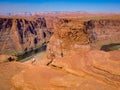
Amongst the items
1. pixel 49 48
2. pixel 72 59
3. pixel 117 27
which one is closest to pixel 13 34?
pixel 49 48

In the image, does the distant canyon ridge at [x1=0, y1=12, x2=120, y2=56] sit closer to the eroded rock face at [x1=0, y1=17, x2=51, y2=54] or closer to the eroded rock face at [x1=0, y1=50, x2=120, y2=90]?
the eroded rock face at [x1=0, y1=17, x2=51, y2=54]

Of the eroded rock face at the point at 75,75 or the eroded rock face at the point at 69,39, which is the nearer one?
the eroded rock face at the point at 75,75

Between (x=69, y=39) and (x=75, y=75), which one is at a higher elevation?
(x=75, y=75)

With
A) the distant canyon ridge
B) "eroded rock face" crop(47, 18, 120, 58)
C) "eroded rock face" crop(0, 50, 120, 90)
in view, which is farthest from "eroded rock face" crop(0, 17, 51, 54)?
"eroded rock face" crop(0, 50, 120, 90)

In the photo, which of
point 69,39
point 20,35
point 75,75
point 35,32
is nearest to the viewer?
point 75,75

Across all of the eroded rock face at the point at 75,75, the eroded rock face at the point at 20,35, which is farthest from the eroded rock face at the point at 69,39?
the eroded rock face at the point at 75,75

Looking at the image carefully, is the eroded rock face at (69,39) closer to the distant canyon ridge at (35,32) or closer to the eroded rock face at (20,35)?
the distant canyon ridge at (35,32)

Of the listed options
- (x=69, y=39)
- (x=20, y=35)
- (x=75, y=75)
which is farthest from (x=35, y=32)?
(x=75, y=75)

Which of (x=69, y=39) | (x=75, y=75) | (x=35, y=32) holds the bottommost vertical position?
(x=35, y=32)

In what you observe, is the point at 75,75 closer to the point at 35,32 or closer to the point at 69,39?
the point at 69,39
